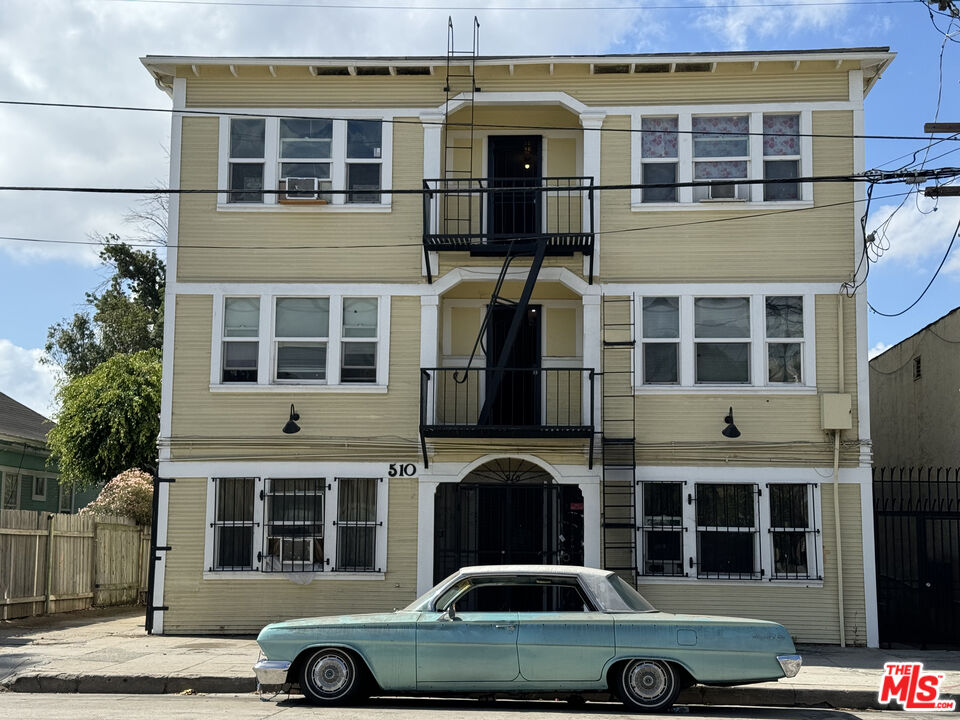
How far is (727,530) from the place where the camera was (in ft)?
58.9

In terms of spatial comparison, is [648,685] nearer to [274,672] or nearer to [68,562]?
[274,672]

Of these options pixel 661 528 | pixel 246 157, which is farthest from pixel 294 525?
pixel 246 157

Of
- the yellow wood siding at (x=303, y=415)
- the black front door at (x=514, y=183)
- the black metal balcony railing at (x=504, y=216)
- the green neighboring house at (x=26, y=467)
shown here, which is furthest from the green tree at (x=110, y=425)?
the black front door at (x=514, y=183)

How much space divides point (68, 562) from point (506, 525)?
8591 millimetres

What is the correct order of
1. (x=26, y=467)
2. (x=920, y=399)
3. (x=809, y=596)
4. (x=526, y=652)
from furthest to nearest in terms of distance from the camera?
(x=26, y=467), (x=920, y=399), (x=809, y=596), (x=526, y=652)

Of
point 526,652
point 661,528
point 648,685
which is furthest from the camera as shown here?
point 661,528

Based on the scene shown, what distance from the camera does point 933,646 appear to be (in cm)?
1772

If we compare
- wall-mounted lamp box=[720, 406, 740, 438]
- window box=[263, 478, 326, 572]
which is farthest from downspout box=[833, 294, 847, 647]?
window box=[263, 478, 326, 572]

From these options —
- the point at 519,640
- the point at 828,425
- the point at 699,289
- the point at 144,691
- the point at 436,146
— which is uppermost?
the point at 436,146

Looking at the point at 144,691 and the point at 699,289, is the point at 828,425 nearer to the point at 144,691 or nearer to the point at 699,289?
the point at 699,289

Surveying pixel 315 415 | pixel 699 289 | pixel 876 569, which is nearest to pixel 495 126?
pixel 699 289

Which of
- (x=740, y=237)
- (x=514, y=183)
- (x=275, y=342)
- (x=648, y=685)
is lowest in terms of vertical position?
(x=648, y=685)

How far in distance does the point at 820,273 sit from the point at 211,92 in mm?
10374

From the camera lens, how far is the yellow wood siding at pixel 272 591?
18.1 m
